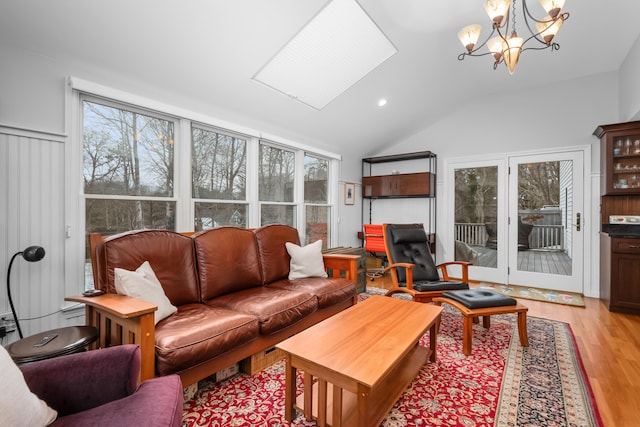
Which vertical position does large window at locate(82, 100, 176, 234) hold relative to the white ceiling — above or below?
below

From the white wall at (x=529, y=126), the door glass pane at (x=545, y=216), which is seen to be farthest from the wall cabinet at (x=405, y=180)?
the door glass pane at (x=545, y=216)

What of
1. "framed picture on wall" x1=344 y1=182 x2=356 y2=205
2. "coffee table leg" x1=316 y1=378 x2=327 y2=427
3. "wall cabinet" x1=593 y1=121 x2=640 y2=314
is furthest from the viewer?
"framed picture on wall" x1=344 y1=182 x2=356 y2=205

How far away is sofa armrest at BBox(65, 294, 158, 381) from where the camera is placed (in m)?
1.48

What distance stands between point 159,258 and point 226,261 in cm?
52

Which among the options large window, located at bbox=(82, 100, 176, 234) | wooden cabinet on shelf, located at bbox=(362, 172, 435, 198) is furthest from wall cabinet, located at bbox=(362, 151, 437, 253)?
large window, located at bbox=(82, 100, 176, 234)

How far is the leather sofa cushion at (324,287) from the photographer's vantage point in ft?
8.49

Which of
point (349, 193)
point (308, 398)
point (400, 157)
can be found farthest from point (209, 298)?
point (400, 157)

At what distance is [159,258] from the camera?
2.14 metres

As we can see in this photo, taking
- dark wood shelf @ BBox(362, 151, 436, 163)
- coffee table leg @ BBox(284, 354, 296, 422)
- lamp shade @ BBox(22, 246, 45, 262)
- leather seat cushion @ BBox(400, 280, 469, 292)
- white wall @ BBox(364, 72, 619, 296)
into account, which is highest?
white wall @ BBox(364, 72, 619, 296)

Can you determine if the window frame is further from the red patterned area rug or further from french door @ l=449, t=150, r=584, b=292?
french door @ l=449, t=150, r=584, b=292

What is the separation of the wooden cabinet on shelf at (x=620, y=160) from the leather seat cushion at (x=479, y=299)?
2384 mm

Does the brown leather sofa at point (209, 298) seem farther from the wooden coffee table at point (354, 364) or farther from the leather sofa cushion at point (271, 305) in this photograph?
the wooden coffee table at point (354, 364)

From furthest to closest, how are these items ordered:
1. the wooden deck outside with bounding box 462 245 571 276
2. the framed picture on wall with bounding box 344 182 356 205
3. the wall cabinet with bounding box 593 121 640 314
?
1. the framed picture on wall with bounding box 344 182 356 205
2. the wooden deck outside with bounding box 462 245 571 276
3. the wall cabinet with bounding box 593 121 640 314

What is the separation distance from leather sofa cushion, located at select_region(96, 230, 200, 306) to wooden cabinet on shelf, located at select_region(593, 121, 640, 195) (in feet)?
15.2
